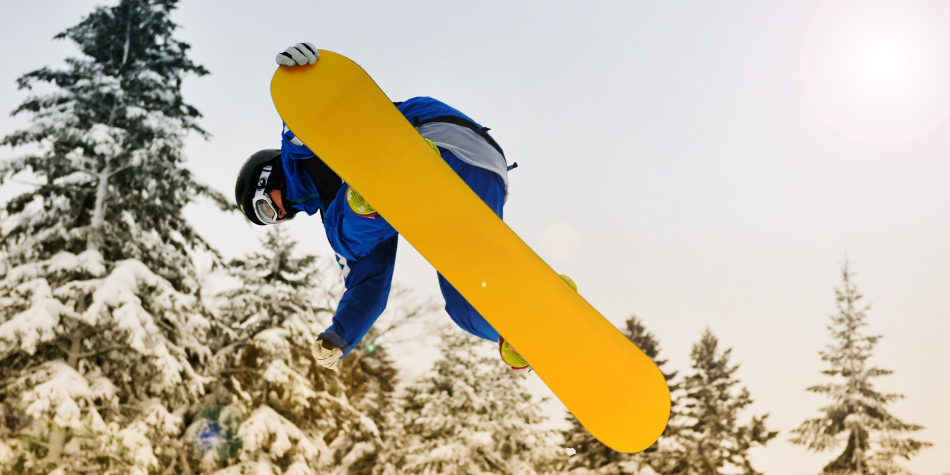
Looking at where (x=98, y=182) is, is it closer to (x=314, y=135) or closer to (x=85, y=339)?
(x=85, y=339)

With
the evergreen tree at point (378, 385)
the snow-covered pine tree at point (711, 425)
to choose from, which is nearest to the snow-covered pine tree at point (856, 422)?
the snow-covered pine tree at point (711, 425)

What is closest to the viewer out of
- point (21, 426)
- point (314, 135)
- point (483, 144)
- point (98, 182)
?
point (314, 135)

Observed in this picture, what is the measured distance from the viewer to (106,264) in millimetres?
8664

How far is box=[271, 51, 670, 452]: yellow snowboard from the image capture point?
67.8 inches

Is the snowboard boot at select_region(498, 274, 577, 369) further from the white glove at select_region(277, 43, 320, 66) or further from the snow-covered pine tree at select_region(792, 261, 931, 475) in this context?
the snow-covered pine tree at select_region(792, 261, 931, 475)

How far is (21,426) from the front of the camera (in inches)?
283

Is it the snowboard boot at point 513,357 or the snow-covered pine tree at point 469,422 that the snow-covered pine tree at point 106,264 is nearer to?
the snow-covered pine tree at point 469,422

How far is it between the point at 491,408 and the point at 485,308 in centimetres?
1168

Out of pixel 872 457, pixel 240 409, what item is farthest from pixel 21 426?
pixel 872 457

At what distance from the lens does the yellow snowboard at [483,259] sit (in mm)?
1723

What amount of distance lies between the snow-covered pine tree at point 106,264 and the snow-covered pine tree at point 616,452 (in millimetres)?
8455

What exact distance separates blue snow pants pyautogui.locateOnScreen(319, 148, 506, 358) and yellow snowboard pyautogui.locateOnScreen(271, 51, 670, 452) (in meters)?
0.23

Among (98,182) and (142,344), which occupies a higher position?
(98,182)

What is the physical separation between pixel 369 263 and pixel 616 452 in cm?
1251
